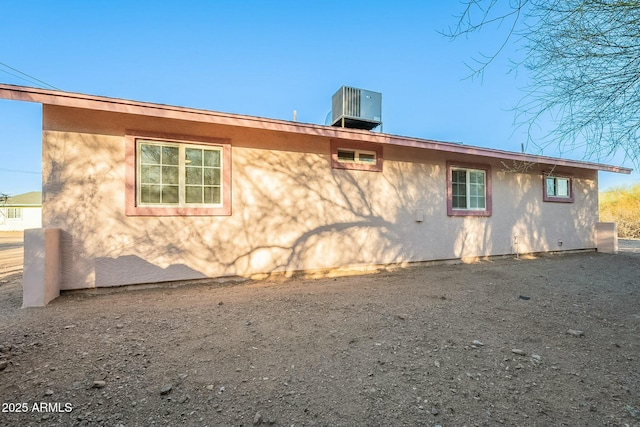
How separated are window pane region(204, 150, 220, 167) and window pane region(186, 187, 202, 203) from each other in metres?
0.51

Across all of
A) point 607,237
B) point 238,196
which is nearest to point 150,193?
point 238,196

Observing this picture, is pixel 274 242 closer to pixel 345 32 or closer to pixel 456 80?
pixel 456 80

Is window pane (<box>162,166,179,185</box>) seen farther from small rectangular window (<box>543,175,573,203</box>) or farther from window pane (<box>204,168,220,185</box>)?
small rectangular window (<box>543,175,573,203</box>)

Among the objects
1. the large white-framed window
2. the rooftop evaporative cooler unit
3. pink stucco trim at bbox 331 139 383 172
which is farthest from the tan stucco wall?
the rooftop evaporative cooler unit

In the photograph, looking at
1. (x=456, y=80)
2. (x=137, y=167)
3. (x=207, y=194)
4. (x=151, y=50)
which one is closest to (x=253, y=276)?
(x=207, y=194)

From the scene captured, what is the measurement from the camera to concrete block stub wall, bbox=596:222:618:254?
992cm

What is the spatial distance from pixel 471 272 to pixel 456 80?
4.44m

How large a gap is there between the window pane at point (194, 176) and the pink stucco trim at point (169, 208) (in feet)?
1.37

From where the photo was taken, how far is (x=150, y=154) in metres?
4.88

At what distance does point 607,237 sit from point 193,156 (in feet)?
44.9

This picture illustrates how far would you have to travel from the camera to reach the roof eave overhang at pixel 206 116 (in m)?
3.81

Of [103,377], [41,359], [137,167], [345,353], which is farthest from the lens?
[137,167]

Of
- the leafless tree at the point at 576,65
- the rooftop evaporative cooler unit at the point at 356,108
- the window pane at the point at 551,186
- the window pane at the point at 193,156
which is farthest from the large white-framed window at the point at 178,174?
the window pane at the point at 551,186

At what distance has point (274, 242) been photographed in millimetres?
5727
